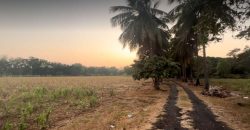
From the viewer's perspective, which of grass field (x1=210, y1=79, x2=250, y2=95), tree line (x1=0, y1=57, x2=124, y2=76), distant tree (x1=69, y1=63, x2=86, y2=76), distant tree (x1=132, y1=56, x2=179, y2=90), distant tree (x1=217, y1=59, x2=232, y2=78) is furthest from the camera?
distant tree (x1=69, y1=63, x2=86, y2=76)

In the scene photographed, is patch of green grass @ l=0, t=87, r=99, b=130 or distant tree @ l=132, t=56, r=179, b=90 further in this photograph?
distant tree @ l=132, t=56, r=179, b=90

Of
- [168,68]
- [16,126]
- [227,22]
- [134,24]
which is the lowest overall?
[16,126]

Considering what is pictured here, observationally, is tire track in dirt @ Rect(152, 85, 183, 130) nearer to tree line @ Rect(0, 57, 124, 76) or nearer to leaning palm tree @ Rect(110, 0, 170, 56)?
leaning palm tree @ Rect(110, 0, 170, 56)

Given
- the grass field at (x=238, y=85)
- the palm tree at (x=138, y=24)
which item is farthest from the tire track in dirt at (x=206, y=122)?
the palm tree at (x=138, y=24)

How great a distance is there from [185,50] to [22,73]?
107 m

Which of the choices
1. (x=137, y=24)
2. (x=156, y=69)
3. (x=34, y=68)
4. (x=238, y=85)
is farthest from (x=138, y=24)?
(x=34, y=68)

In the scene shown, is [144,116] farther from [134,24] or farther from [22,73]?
[22,73]

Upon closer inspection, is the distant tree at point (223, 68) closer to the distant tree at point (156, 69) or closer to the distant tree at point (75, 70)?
the distant tree at point (156, 69)

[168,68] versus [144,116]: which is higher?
[168,68]

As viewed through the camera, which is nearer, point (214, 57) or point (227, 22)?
point (227, 22)

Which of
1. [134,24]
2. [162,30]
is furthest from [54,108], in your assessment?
[162,30]

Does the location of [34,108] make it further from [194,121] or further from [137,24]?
[137,24]

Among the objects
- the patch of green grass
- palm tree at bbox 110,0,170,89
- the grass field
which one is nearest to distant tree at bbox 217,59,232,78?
the grass field

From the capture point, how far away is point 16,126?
1330 centimetres
